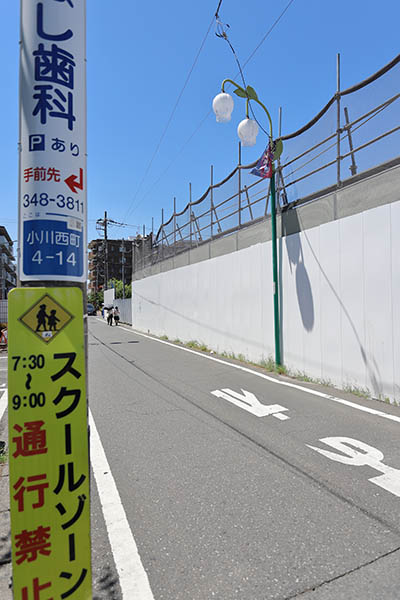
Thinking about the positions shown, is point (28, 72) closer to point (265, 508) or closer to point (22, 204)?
point (22, 204)

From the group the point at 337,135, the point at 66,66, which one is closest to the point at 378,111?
the point at 337,135

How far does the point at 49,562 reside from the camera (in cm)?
158

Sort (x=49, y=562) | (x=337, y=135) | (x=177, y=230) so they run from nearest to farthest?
(x=49, y=562) < (x=337, y=135) < (x=177, y=230)

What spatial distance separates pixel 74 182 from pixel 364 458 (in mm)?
3842

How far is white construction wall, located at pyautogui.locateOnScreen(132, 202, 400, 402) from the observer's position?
617 cm

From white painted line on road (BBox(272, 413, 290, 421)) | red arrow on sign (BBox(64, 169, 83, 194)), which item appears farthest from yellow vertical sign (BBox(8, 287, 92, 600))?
white painted line on road (BBox(272, 413, 290, 421))

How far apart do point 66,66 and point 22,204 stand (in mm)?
694

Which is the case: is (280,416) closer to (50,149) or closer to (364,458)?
(364,458)

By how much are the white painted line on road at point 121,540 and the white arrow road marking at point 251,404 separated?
2558 mm

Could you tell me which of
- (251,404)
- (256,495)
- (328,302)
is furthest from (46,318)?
(328,302)

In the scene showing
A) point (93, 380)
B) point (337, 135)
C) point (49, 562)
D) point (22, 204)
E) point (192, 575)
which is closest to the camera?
point (49, 562)

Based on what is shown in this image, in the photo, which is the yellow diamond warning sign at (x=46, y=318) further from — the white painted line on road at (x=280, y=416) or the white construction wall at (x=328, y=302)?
the white construction wall at (x=328, y=302)

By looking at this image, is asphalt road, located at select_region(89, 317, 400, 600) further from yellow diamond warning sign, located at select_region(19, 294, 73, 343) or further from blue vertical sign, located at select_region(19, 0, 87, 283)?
blue vertical sign, located at select_region(19, 0, 87, 283)

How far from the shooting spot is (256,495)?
128 inches
